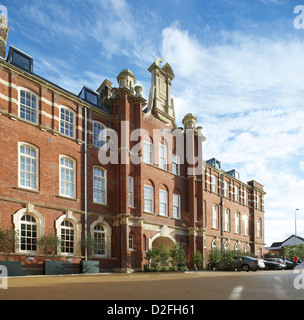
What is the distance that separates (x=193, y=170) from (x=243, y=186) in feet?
60.3

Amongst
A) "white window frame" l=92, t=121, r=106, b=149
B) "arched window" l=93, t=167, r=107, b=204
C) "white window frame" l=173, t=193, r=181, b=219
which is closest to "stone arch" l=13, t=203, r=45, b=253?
"arched window" l=93, t=167, r=107, b=204

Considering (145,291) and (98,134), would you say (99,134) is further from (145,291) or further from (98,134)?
(145,291)

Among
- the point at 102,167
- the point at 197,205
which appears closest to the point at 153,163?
the point at 102,167

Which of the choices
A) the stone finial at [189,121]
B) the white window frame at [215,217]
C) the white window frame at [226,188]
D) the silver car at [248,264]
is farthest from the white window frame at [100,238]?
the white window frame at [226,188]

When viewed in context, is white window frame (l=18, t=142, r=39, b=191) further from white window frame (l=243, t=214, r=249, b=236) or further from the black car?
white window frame (l=243, t=214, r=249, b=236)

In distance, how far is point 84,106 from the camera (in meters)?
24.2

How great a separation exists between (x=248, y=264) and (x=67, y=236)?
48.4 ft

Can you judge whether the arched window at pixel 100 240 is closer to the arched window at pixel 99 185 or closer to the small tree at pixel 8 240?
the arched window at pixel 99 185

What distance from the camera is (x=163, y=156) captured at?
30297 millimetres

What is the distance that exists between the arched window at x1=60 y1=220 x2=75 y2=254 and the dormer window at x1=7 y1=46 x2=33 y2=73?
10.8m

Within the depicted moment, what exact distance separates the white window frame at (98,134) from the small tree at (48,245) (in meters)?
8.04
